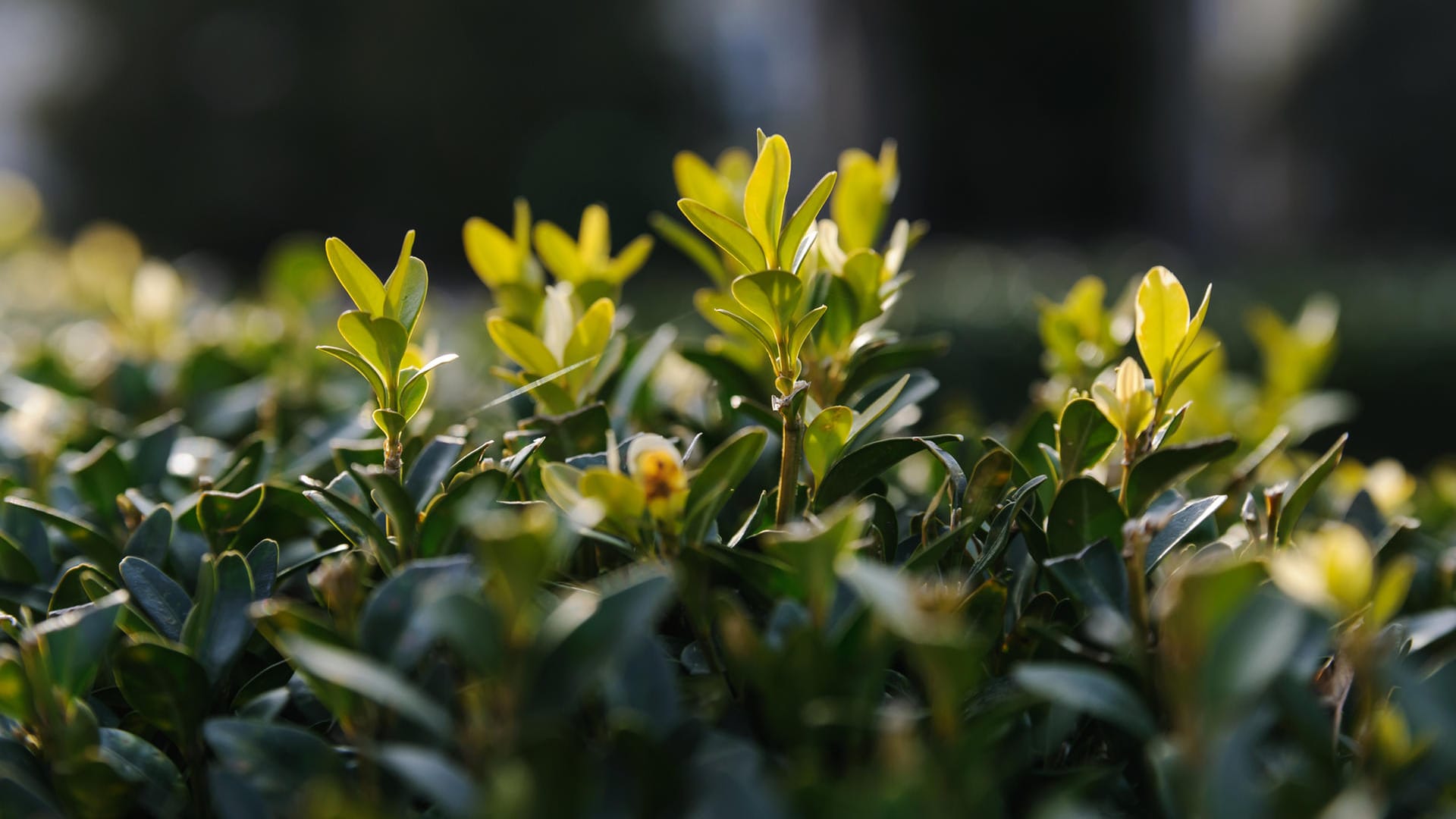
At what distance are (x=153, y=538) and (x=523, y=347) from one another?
0.39 meters

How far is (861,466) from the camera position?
0.99 metres

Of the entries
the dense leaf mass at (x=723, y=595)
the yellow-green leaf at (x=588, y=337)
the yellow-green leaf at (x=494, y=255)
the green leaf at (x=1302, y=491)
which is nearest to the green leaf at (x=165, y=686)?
the dense leaf mass at (x=723, y=595)

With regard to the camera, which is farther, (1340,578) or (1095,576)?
(1095,576)

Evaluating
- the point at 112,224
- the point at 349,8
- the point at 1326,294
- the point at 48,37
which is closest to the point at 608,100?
the point at 349,8

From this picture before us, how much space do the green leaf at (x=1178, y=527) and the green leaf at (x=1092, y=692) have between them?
9.2 inches

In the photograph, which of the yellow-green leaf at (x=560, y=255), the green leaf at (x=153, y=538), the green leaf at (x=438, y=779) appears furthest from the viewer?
the yellow-green leaf at (x=560, y=255)

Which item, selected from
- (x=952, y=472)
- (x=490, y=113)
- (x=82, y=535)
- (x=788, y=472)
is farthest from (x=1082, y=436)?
(x=490, y=113)

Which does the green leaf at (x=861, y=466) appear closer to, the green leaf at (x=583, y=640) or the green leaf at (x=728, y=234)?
the green leaf at (x=728, y=234)

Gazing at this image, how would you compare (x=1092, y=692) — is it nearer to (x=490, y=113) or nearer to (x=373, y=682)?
(x=373, y=682)

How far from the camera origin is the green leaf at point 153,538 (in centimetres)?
104

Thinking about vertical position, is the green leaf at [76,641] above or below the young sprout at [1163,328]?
below

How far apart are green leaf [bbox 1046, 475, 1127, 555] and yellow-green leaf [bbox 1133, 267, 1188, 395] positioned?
0.11m

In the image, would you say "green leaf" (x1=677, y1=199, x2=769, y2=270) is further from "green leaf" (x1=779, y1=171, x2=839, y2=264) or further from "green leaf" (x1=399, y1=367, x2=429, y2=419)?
"green leaf" (x1=399, y1=367, x2=429, y2=419)

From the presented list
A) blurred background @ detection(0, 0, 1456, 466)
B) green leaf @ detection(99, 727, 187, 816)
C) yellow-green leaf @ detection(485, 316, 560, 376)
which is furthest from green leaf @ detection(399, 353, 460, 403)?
blurred background @ detection(0, 0, 1456, 466)
